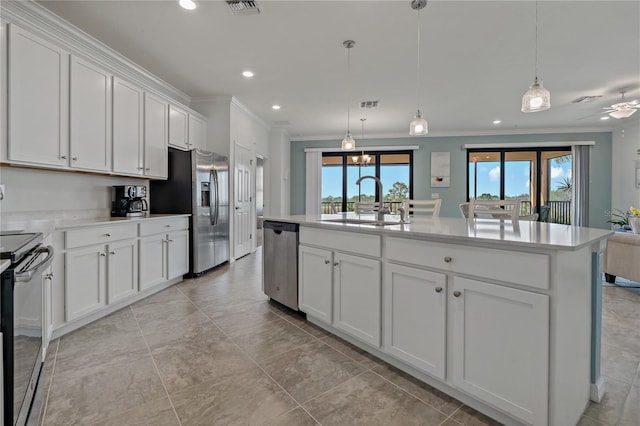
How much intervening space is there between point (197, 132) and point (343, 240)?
140 inches

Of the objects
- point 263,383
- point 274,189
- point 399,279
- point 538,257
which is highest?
point 274,189

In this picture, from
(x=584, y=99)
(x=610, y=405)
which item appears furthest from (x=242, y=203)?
(x=584, y=99)

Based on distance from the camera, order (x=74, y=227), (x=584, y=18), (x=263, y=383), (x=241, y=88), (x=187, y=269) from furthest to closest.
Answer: (x=241, y=88)
(x=187, y=269)
(x=584, y=18)
(x=74, y=227)
(x=263, y=383)

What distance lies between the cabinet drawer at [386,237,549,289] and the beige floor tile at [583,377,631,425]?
0.84 metres

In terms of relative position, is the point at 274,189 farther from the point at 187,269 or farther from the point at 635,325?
the point at 635,325

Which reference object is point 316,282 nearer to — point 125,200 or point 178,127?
point 125,200

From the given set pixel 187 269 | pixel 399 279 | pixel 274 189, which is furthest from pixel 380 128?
pixel 399 279

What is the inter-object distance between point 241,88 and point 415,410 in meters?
4.41

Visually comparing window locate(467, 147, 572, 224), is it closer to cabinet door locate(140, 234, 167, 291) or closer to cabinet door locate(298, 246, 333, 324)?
cabinet door locate(298, 246, 333, 324)

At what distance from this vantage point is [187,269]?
12.7 ft

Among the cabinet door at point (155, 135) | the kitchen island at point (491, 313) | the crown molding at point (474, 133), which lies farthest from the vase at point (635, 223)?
the cabinet door at point (155, 135)

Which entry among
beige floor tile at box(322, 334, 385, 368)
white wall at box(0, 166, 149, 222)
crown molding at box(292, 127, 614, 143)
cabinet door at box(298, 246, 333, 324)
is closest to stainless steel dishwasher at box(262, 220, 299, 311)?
cabinet door at box(298, 246, 333, 324)

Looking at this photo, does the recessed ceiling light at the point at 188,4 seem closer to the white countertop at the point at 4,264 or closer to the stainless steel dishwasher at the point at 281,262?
the stainless steel dishwasher at the point at 281,262

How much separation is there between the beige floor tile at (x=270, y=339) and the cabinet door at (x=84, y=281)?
3.98 ft
